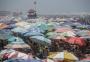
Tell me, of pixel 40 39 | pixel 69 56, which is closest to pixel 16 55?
pixel 69 56

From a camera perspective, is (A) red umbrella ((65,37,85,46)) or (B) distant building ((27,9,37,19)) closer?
(A) red umbrella ((65,37,85,46))

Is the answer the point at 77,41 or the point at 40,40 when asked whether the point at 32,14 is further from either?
the point at 77,41

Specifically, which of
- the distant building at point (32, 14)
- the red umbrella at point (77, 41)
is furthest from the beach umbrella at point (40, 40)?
the distant building at point (32, 14)

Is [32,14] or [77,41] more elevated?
[77,41]

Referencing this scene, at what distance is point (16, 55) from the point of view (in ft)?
36.4

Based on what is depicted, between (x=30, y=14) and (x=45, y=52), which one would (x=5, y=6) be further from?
(x=45, y=52)

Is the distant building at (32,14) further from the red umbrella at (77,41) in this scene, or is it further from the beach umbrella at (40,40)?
the red umbrella at (77,41)

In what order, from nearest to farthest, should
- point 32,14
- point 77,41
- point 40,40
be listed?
point 77,41
point 40,40
point 32,14

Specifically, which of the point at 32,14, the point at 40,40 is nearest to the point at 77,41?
the point at 40,40

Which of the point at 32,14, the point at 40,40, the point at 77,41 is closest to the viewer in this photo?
the point at 77,41

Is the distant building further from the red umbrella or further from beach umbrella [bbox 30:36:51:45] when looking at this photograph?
the red umbrella

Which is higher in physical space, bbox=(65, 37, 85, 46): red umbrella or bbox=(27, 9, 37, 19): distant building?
bbox=(65, 37, 85, 46): red umbrella

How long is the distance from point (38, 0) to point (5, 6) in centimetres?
426

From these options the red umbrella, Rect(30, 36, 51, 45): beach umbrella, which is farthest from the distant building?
the red umbrella
